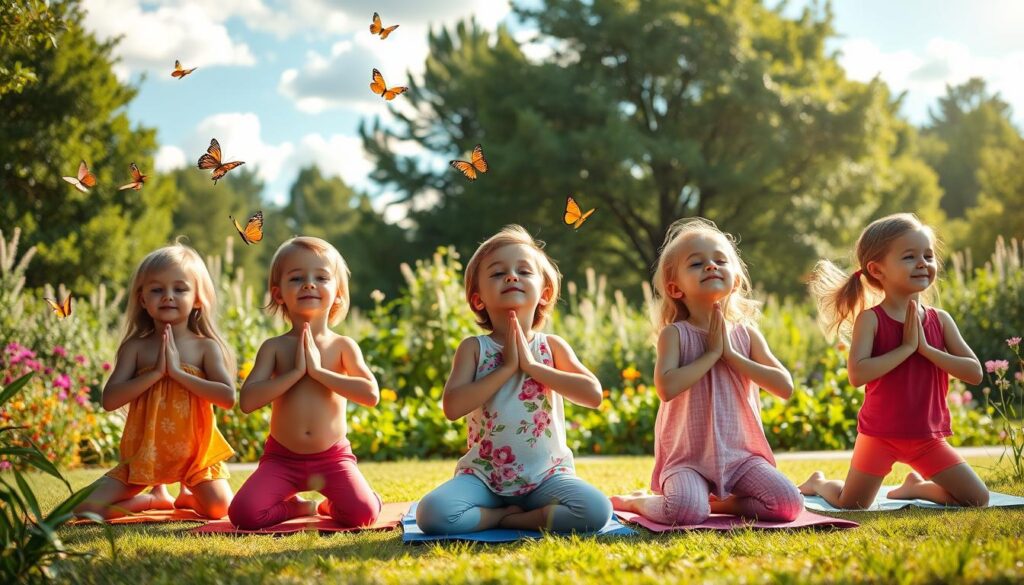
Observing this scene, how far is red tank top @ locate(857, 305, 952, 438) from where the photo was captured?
4520 mm

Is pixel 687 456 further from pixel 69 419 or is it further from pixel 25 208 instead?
pixel 25 208

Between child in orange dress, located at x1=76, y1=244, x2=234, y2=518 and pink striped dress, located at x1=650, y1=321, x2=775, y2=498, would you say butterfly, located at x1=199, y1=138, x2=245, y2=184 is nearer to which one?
child in orange dress, located at x1=76, y1=244, x2=234, y2=518

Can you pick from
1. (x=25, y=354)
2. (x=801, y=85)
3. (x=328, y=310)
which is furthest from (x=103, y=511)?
(x=801, y=85)

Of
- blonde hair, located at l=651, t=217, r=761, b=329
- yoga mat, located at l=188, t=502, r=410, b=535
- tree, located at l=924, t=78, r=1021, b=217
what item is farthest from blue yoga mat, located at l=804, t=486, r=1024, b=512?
tree, located at l=924, t=78, r=1021, b=217

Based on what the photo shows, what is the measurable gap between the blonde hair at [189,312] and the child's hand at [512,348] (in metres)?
1.64

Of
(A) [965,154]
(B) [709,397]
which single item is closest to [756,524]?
(B) [709,397]

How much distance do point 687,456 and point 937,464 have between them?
1278 millimetres

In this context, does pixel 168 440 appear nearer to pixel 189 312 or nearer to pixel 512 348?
pixel 189 312

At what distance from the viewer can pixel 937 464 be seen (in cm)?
448

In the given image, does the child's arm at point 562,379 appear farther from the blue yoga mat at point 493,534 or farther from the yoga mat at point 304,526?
the yoga mat at point 304,526

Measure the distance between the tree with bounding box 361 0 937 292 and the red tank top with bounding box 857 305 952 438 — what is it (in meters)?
20.2

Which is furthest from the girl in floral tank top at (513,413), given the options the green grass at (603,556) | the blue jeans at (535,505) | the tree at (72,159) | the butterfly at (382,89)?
the tree at (72,159)

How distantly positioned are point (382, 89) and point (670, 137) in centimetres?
2398

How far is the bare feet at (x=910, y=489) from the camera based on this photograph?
15.5 ft
